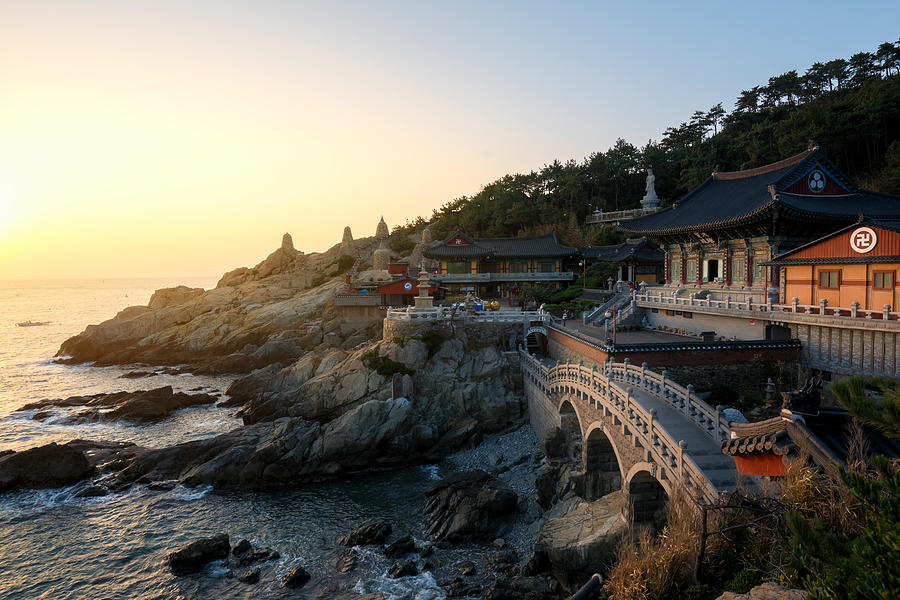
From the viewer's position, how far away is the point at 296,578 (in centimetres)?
1980

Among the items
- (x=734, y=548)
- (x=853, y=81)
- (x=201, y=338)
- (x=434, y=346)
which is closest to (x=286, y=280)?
(x=201, y=338)

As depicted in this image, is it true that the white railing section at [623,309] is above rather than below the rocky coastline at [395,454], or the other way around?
above

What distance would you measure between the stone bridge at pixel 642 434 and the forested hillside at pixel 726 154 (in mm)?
40149

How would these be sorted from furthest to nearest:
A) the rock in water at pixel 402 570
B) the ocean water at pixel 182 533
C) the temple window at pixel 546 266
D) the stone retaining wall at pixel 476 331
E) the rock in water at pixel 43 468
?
the temple window at pixel 546 266
the stone retaining wall at pixel 476 331
the rock in water at pixel 43 468
the ocean water at pixel 182 533
the rock in water at pixel 402 570

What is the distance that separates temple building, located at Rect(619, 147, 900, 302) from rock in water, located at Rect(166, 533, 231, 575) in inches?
1239

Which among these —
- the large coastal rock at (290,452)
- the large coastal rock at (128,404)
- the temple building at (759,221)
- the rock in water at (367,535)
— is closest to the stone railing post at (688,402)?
the temple building at (759,221)

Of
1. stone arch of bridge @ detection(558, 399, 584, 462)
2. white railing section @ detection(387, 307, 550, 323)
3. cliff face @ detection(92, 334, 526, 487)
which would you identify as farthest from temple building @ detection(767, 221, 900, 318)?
cliff face @ detection(92, 334, 526, 487)

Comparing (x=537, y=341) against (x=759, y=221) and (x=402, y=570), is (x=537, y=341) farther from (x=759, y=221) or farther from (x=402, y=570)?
(x=402, y=570)

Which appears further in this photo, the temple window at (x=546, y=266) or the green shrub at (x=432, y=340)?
the temple window at (x=546, y=266)

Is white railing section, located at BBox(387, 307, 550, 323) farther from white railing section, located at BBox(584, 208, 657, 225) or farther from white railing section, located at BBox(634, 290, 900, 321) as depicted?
white railing section, located at BBox(584, 208, 657, 225)

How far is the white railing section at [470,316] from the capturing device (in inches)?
1547

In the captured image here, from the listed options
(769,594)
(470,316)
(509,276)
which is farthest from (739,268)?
(509,276)

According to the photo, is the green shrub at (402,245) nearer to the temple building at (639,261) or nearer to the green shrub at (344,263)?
the green shrub at (344,263)

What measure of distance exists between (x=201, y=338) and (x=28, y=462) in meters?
35.0
